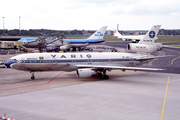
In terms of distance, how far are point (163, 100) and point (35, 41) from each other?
62461 millimetres

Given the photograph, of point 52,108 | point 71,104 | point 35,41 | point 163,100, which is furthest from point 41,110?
point 35,41

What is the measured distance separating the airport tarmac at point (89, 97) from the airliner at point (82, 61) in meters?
1.76

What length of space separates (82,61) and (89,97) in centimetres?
1204

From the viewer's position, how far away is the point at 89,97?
25.8 m

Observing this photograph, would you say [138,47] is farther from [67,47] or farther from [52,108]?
[67,47]

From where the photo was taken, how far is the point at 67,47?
3255 inches

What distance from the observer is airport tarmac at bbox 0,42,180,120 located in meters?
20.3

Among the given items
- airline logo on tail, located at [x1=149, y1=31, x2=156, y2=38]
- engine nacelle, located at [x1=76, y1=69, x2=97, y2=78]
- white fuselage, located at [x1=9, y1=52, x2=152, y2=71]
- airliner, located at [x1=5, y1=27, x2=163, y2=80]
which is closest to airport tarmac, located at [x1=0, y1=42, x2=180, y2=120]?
engine nacelle, located at [x1=76, y1=69, x2=97, y2=78]

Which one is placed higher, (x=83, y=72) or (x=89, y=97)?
(x=83, y=72)

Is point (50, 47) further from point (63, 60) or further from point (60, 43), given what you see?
point (63, 60)

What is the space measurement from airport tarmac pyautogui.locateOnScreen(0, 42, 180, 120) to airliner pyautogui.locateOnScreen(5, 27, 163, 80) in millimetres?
1755

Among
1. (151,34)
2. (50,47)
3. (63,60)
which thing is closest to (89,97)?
(63,60)

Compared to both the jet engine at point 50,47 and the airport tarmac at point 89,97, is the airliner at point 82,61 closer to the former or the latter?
the airport tarmac at point 89,97

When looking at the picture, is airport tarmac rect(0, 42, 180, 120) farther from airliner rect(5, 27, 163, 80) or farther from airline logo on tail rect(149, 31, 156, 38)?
airline logo on tail rect(149, 31, 156, 38)
